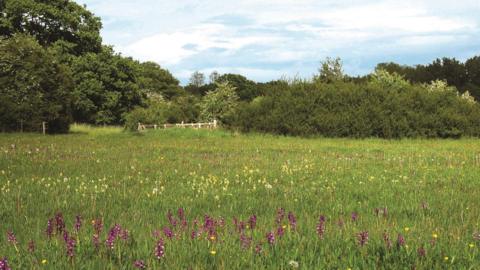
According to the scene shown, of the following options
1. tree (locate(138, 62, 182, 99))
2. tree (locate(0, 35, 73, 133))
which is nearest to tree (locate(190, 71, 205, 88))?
tree (locate(138, 62, 182, 99))

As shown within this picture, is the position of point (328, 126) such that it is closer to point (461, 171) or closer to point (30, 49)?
point (461, 171)

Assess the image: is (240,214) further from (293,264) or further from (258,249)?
(293,264)

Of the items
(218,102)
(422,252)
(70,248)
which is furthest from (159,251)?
(218,102)

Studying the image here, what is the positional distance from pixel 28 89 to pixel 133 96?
21359 mm

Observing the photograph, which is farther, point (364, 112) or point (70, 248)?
point (364, 112)

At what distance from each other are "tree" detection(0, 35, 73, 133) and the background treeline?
72mm

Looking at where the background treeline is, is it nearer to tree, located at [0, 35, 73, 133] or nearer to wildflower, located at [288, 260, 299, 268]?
tree, located at [0, 35, 73, 133]

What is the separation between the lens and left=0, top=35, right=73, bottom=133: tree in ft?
122

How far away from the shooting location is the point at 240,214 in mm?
7344

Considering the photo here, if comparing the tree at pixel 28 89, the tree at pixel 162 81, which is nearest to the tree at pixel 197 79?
the tree at pixel 162 81

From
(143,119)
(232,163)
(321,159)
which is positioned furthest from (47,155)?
(143,119)

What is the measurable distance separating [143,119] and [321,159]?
35547 millimetres

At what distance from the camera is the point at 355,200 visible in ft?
27.9

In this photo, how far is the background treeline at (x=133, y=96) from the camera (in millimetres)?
30656
